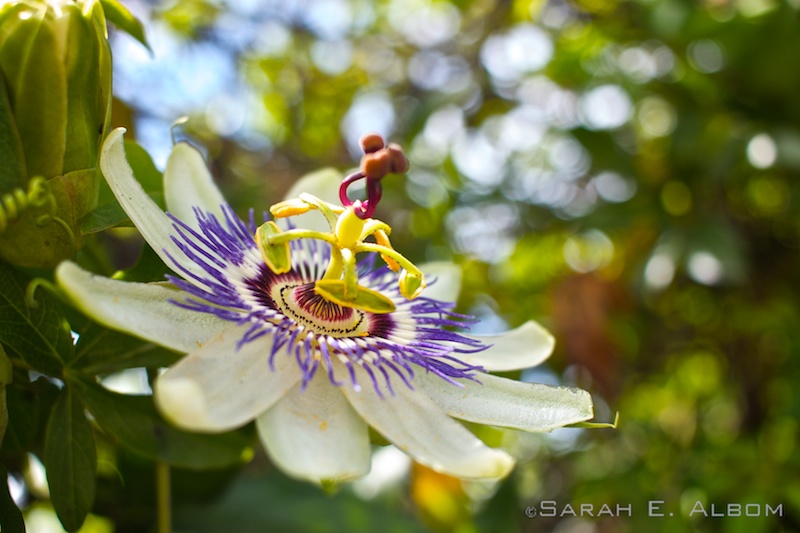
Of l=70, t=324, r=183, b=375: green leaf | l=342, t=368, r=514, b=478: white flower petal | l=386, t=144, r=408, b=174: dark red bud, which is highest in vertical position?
l=386, t=144, r=408, b=174: dark red bud

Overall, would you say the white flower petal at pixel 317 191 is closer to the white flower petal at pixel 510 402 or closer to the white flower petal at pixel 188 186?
the white flower petal at pixel 188 186

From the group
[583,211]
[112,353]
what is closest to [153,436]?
[112,353]

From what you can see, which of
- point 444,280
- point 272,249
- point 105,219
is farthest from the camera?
point 444,280

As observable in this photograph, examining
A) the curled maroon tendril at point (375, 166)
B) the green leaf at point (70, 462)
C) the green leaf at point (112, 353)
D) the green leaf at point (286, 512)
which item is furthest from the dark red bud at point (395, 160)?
the green leaf at point (286, 512)

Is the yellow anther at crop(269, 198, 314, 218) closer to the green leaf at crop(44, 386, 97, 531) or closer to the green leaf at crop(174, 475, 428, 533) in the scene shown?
the green leaf at crop(44, 386, 97, 531)

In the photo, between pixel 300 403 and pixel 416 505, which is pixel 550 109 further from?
pixel 300 403

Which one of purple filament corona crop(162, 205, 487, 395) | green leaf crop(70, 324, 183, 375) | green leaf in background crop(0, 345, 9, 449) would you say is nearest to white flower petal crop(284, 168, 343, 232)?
purple filament corona crop(162, 205, 487, 395)

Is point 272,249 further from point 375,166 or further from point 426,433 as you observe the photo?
point 426,433
